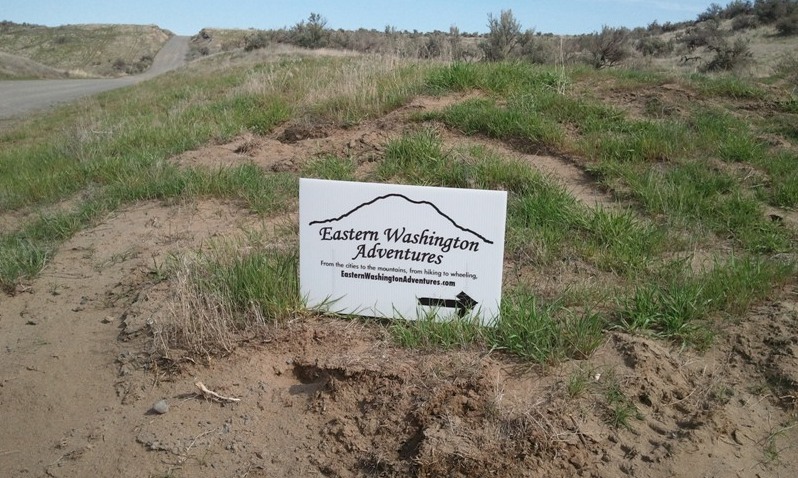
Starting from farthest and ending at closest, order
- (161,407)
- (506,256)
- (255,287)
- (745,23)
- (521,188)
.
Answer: (745,23) → (521,188) → (506,256) → (255,287) → (161,407)

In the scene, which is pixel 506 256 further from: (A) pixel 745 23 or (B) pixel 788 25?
(A) pixel 745 23

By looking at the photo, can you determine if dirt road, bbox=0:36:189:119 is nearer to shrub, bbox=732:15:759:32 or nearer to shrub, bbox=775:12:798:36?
shrub, bbox=775:12:798:36

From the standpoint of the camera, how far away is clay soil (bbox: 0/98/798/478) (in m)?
2.59

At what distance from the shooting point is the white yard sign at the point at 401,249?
128 inches

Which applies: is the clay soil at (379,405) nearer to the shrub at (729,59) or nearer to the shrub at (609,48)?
the shrub at (609,48)

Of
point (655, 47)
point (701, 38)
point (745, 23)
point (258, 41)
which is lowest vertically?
point (655, 47)

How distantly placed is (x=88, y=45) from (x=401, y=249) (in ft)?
259

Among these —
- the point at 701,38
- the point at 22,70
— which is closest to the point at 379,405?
the point at 701,38

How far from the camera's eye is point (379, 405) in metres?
2.88

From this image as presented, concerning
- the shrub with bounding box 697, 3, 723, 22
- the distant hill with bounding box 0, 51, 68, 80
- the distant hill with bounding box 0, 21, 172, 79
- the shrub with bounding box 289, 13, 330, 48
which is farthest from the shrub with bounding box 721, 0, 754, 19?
the distant hill with bounding box 0, 21, 172, 79

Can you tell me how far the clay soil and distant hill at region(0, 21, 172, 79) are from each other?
168ft

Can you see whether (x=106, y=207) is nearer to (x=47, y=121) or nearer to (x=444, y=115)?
(x=444, y=115)

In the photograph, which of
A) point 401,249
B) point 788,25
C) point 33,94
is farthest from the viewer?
point 33,94

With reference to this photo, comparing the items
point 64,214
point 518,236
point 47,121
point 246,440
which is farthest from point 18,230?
point 47,121
